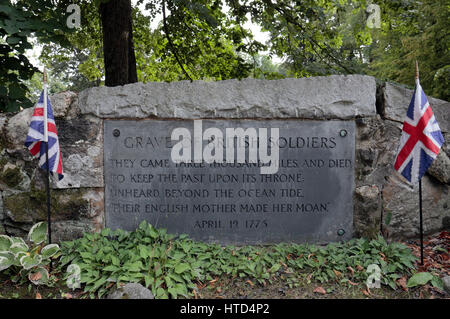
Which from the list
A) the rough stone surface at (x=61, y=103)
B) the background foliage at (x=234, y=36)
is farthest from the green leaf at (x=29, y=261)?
the background foliage at (x=234, y=36)

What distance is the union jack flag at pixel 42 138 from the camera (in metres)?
2.88

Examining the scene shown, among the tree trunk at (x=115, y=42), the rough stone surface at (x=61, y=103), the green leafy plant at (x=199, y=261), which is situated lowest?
the green leafy plant at (x=199, y=261)

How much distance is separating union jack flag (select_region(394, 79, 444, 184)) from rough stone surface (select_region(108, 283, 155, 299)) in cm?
237

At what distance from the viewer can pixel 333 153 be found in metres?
3.45

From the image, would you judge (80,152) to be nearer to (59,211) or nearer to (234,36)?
(59,211)

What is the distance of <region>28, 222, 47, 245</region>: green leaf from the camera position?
Result: 3.05 m

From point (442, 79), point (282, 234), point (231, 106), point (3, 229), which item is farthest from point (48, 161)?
point (442, 79)

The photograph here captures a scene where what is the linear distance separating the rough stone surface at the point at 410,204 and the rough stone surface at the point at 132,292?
2.43 metres

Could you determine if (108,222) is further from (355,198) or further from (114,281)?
(355,198)

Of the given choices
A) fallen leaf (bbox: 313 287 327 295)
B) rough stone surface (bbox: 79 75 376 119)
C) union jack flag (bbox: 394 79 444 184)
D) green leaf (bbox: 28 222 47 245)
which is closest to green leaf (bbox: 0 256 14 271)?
green leaf (bbox: 28 222 47 245)

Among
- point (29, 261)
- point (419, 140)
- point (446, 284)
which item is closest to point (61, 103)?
point (29, 261)

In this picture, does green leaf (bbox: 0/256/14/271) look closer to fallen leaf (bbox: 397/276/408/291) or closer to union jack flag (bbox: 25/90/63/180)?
union jack flag (bbox: 25/90/63/180)

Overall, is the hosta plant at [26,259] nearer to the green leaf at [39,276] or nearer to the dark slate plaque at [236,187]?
the green leaf at [39,276]

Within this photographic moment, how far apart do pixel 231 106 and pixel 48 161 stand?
174cm
